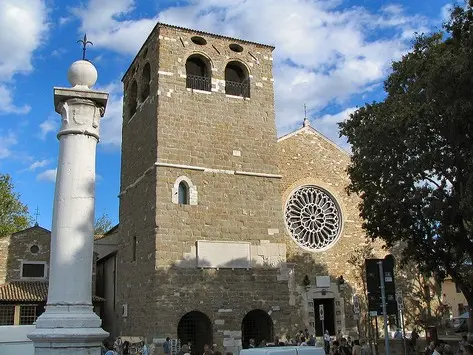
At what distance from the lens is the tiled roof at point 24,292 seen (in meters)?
25.0

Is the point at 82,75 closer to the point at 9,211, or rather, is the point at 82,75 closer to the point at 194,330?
the point at 194,330

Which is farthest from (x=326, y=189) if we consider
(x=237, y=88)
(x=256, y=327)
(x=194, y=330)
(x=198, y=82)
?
(x=194, y=330)

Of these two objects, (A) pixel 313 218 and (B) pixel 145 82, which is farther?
(A) pixel 313 218

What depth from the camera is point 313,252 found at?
24.1 metres

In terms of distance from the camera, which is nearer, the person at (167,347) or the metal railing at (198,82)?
the person at (167,347)

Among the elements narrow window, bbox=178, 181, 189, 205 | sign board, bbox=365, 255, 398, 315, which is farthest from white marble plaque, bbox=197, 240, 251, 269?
sign board, bbox=365, 255, 398, 315

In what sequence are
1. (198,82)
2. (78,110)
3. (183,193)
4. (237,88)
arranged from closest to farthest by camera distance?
(78,110) → (183,193) → (198,82) → (237,88)

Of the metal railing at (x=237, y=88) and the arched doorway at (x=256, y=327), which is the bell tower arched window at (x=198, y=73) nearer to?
the metal railing at (x=237, y=88)

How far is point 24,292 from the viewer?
84.1 ft

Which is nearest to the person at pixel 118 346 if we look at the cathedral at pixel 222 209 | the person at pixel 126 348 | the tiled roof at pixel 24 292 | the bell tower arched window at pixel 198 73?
the person at pixel 126 348

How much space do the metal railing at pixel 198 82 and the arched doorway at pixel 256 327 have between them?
9396mm

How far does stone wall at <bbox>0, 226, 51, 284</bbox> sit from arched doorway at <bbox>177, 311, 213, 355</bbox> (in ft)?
34.0

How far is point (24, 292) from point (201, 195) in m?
10.7

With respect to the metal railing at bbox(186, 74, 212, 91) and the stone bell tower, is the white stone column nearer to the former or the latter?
the stone bell tower
